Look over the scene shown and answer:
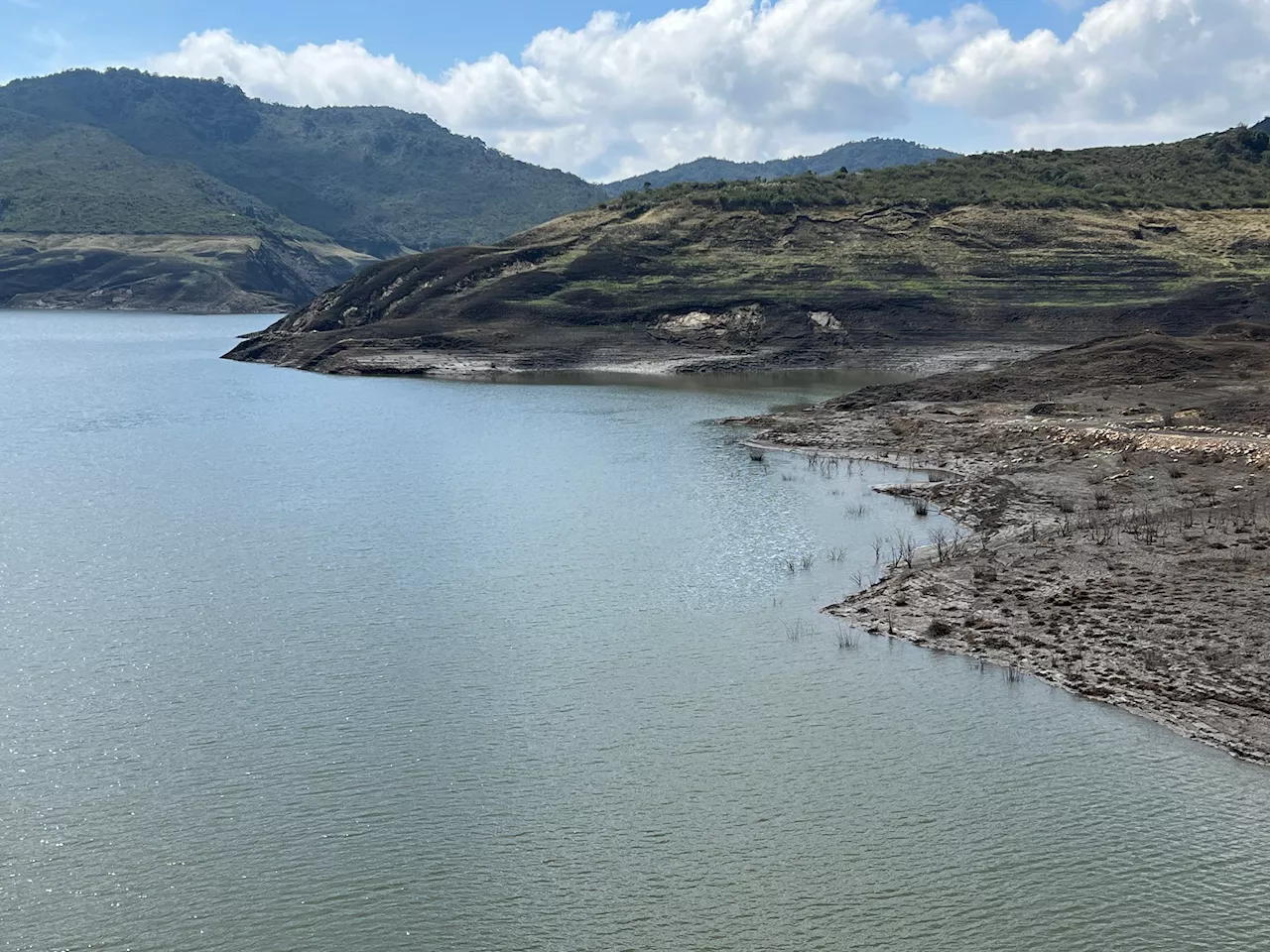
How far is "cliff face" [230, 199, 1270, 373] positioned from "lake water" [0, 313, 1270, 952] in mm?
54381

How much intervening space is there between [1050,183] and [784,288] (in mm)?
40596

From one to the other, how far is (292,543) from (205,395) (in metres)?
44.7

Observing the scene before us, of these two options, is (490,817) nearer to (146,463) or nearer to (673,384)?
(146,463)

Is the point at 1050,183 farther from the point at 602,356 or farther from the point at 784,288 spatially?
the point at 602,356

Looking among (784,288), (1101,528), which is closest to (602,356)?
(784,288)

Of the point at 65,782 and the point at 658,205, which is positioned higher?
the point at 658,205

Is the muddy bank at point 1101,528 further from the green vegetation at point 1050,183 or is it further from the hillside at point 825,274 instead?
the green vegetation at point 1050,183

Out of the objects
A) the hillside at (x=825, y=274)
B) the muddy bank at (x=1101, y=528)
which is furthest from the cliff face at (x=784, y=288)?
the muddy bank at (x=1101, y=528)

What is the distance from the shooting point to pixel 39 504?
40375mm

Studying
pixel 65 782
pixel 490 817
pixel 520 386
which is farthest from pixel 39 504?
pixel 520 386

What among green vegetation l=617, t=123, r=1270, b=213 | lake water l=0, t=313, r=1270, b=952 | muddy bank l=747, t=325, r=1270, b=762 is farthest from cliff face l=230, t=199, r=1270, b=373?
lake water l=0, t=313, r=1270, b=952

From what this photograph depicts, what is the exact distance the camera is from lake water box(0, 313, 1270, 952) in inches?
621

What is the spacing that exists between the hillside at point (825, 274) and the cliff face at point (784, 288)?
208mm

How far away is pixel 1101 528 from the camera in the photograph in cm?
3269
